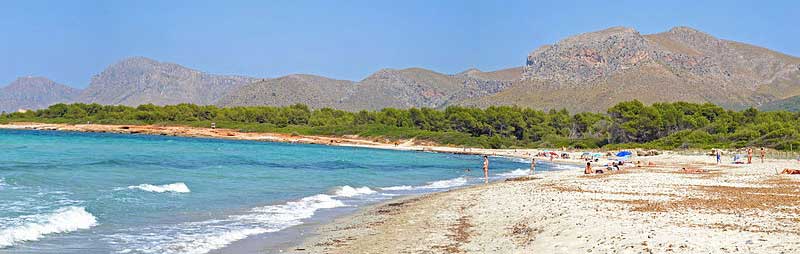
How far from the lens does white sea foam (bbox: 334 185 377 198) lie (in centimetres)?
3010

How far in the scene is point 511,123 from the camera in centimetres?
11906

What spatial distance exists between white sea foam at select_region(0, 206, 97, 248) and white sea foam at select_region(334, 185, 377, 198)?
11.9m

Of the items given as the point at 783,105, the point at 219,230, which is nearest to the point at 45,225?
the point at 219,230

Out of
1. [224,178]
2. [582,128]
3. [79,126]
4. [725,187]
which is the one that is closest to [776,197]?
[725,187]

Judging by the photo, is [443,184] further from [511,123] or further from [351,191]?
[511,123]

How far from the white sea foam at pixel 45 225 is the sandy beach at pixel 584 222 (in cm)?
603

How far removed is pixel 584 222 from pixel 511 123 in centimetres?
10485

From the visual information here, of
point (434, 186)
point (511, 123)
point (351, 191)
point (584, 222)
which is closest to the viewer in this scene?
point (584, 222)

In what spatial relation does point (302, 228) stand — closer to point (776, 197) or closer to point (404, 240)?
point (404, 240)

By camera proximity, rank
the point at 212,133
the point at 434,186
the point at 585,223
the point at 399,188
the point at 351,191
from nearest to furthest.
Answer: the point at 585,223
the point at 351,191
the point at 399,188
the point at 434,186
the point at 212,133

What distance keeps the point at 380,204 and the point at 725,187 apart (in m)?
12.6

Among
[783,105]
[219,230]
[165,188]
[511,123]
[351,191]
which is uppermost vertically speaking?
[783,105]

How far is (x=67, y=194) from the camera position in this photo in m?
25.2

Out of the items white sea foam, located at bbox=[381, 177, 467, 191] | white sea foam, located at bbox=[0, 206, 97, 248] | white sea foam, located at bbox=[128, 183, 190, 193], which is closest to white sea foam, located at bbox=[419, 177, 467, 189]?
white sea foam, located at bbox=[381, 177, 467, 191]
